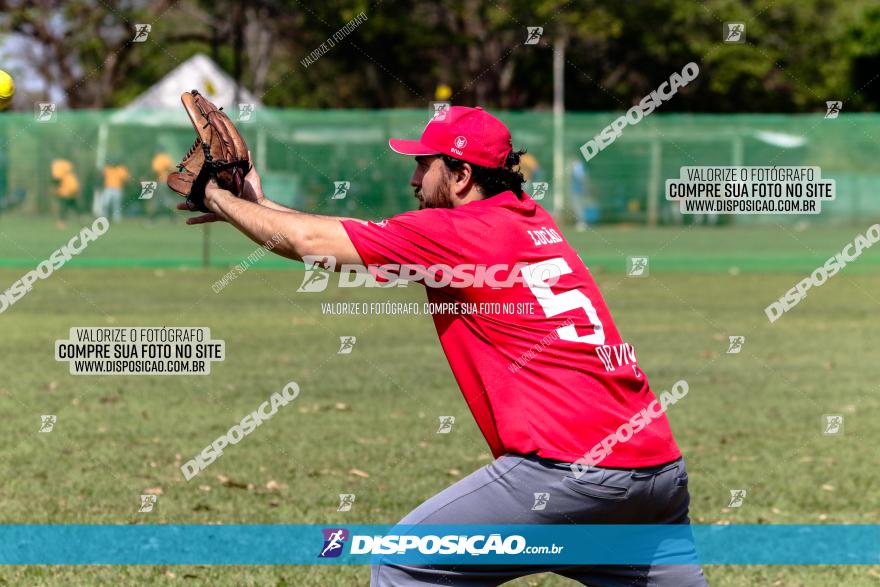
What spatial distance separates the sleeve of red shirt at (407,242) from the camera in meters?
4.18

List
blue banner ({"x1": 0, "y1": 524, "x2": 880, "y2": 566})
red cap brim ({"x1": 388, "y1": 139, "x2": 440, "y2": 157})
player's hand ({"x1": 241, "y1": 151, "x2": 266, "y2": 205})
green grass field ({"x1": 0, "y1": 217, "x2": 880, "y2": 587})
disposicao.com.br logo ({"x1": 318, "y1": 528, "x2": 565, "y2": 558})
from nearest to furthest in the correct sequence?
disposicao.com.br logo ({"x1": 318, "y1": 528, "x2": 565, "y2": 558}), red cap brim ({"x1": 388, "y1": 139, "x2": 440, "y2": 157}), player's hand ({"x1": 241, "y1": 151, "x2": 266, "y2": 205}), blue banner ({"x1": 0, "y1": 524, "x2": 880, "y2": 566}), green grass field ({"x1": 0, "y1": 217, "x2": 880, "y2": 587})

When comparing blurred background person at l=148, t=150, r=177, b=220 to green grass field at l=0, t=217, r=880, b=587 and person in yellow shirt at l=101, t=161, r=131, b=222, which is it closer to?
person in yellow shirt at l=101, t=161, r=131, b=222

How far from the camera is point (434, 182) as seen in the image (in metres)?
4.47

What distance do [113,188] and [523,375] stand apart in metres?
24.7

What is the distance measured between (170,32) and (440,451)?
5370cm

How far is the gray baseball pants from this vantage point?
13.5 ft

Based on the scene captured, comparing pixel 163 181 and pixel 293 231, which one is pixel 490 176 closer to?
pixel 293 231

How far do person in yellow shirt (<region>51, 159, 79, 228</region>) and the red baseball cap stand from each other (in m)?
24.0

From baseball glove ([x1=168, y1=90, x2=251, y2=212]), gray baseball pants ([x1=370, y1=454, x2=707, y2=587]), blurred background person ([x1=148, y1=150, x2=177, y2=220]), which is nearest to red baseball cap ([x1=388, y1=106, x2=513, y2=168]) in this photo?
baseball glove ([x1=168, y1=90, x2=251, y2=212])

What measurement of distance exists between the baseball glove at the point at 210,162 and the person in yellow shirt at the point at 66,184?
2348cm

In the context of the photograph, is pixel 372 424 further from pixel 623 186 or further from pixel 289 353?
pixel 623 186

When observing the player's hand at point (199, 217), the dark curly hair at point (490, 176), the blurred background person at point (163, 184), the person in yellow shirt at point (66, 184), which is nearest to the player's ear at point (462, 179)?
the dark curly hair at point (490, 176)

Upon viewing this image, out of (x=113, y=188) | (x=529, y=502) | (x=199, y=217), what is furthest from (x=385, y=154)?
(x=529, y=502)

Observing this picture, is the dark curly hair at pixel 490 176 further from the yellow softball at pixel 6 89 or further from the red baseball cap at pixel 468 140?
the yellow softball at pixel 6 89
